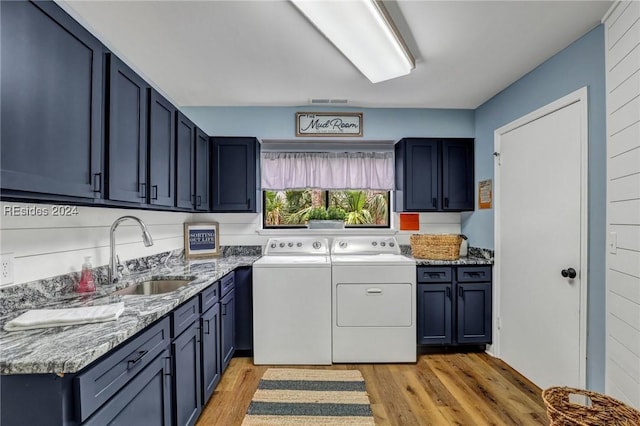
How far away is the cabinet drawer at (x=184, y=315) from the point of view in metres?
1.51

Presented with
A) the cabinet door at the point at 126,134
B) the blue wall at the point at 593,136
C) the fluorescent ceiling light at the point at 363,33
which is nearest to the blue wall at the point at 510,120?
the blue wall at the point at 593,136

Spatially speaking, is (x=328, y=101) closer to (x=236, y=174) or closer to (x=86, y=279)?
(x=236, y=174)

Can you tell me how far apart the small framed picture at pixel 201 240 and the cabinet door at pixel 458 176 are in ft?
8.11

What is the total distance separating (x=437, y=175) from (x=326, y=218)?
1.27m

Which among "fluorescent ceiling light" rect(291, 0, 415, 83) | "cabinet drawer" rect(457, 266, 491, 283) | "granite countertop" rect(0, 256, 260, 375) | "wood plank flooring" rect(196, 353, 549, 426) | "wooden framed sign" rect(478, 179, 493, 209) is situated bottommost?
"wood plank flooring" rect(196, 353, 549, 426)

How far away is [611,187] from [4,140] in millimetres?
2773

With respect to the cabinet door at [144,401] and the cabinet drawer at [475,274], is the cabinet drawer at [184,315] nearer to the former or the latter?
the cabinet door at [144,401]

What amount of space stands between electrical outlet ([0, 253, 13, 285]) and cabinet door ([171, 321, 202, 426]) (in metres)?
0.77

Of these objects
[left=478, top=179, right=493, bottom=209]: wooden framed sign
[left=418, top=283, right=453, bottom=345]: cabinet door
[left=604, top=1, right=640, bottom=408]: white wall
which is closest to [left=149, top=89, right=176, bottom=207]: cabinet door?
[left=418, top=283, right=453, bottom=345]: cabinet door

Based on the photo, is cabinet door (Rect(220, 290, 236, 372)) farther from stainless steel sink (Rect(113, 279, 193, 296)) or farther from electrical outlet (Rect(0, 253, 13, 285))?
electrical outlet (Rect(0, 253, 13, 285))

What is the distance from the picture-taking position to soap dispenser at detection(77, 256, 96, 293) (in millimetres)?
1632

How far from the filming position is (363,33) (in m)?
1.79

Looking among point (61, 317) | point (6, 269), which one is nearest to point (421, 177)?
point (61, 317)

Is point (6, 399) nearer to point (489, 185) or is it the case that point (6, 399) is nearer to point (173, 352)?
point (173, 352)
